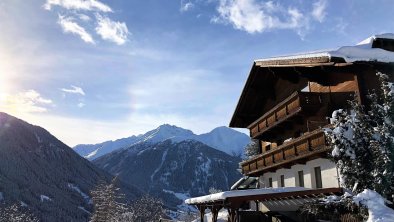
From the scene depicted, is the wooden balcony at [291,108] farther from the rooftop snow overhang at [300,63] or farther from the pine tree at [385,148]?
the pine tree at [385,148]

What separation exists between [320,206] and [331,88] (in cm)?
754

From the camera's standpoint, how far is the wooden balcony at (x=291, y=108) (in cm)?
2089

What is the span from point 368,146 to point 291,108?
8229 millimetres

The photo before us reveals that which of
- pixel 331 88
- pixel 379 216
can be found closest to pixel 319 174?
pixel 331 88

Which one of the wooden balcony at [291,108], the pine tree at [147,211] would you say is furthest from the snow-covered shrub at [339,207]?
the pine tree at [147,211]

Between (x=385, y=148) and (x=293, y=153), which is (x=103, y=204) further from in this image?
(x=385, y=148)

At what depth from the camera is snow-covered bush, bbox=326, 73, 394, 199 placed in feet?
44.2

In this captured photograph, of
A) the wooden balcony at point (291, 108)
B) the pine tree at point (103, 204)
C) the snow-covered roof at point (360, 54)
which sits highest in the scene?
the snow-covered roof at point (360, 54)

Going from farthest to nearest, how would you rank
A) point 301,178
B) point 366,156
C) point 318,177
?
point 301,178 < point 318,177 < point 366,156

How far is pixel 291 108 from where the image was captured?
22406mm

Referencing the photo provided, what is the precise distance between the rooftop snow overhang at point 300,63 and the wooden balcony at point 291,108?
1.52 meters

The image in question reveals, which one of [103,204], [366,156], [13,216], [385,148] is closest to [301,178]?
[366,156]

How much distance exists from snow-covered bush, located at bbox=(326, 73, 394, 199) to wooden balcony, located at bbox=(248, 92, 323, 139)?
5.66 meters

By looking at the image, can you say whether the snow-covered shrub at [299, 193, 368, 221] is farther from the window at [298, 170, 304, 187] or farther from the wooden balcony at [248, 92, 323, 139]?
the window at [298, 170, 304, 187]
